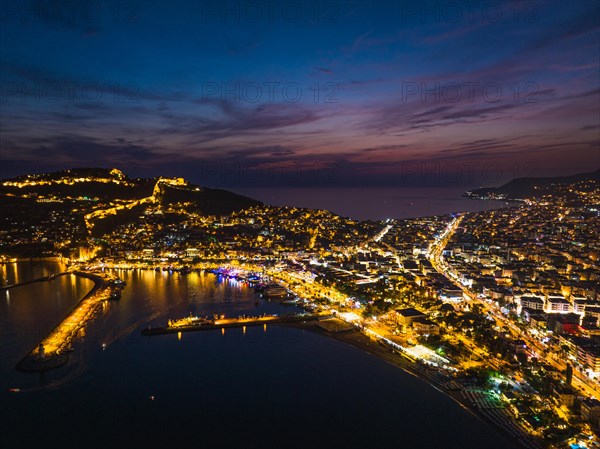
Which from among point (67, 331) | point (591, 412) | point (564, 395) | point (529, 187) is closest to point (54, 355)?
point (67, 331)

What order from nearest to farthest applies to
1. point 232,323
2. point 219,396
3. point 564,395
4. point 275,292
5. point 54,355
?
1. point 564,395
2. point 219,396
3. point 54,355
4. point 232,323
5. point 275,292

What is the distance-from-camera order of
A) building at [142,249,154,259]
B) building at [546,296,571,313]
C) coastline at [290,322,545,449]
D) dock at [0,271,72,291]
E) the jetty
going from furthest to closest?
building at [142,249,154,259], dock at [0,271,72,291], building at [546,296,571,313], the jetty, coastline at [290,322,545,449]

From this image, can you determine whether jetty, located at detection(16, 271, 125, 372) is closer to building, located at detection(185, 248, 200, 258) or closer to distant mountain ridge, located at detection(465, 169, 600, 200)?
building, located at detection(185, 248, 200, 258)

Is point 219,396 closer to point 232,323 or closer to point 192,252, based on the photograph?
point 232,323

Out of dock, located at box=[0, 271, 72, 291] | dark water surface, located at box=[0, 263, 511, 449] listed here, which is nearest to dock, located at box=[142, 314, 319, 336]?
dark water surface, located at box=[0, 263, 511, 449]

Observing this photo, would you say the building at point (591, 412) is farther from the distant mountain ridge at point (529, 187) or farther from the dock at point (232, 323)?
the distant mountain ridge at point (529, 187)

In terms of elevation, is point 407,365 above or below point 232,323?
below

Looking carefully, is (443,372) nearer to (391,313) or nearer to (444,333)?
(444,333)
